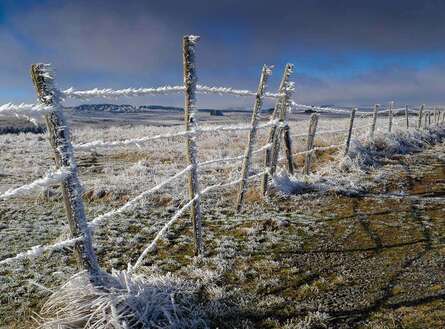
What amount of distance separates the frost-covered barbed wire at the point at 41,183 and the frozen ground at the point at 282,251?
4.29ft

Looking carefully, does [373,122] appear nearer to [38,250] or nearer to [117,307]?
[117,307]

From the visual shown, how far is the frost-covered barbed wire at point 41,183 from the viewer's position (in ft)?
12.0

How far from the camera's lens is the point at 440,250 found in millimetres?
6516

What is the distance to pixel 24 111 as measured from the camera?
3.45 meters

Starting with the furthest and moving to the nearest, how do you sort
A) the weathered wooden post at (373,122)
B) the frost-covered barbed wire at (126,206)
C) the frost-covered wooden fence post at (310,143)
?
the weathered wooden post at (373,122) → the frost-covered wooden fence post at (310,143) → the frost-covered barbed wire at (126,206)

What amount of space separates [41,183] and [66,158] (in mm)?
386

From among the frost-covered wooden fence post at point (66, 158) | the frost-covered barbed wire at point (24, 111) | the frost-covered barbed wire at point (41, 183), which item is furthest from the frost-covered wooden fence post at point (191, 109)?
A: the frost-covered barbed wire at point (24, 111)

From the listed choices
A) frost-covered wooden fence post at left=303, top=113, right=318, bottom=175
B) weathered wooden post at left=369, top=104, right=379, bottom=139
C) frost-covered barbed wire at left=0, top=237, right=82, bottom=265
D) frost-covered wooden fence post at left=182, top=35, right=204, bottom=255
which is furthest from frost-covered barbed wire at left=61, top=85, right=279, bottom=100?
weathered wooden post at left=369, top=104, right=379, bottom=139

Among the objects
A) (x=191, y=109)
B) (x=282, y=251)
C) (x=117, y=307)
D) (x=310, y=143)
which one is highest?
(x=191, y=109)

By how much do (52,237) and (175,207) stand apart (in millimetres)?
2679

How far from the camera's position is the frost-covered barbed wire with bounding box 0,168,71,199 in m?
3.67

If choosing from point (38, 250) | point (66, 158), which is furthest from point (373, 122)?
point (38, 250)

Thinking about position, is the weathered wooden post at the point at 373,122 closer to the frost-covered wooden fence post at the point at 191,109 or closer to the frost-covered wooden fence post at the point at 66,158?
the frost-covered wooden fence post at the point at 191,109

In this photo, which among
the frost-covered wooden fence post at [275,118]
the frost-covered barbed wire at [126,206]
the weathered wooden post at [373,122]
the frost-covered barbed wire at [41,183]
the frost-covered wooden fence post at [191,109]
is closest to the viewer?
the frost-covered barbed wire at [41,183]
